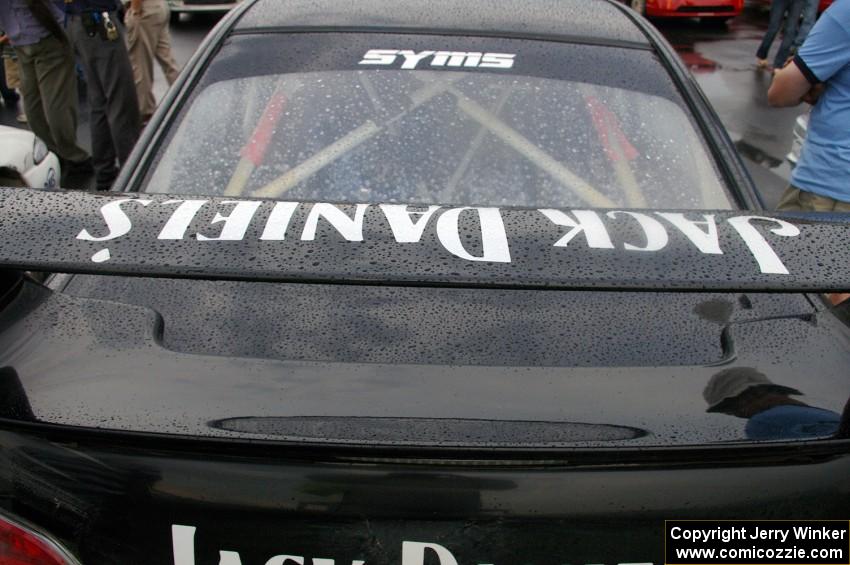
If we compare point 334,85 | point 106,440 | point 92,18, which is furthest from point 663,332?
point 92,18

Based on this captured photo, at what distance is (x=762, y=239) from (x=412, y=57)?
131cm

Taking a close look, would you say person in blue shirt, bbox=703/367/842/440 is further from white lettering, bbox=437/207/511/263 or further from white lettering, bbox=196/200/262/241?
white lettering, bbox=196/200/262/241

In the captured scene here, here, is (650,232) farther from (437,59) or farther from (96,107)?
(96,107)

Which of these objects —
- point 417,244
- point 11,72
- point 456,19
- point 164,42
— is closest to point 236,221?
point 417,244

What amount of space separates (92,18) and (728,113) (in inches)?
233

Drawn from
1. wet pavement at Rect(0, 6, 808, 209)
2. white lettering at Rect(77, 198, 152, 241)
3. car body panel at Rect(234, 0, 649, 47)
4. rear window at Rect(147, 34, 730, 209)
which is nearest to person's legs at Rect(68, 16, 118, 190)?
wet pavement at Rect(0, 6, 808, 209)

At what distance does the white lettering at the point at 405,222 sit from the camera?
1.25m

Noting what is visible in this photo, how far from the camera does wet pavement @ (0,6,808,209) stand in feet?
22.4

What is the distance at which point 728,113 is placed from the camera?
8281mm

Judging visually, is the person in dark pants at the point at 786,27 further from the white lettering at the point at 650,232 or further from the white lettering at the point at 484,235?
the white lettering at the point at 484,235

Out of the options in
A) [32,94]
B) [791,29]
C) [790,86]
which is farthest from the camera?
[791,29]

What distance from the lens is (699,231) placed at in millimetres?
1301

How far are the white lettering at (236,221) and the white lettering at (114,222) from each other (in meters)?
0.11

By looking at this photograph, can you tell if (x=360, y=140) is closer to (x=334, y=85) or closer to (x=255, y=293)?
(x=334, y=85)
